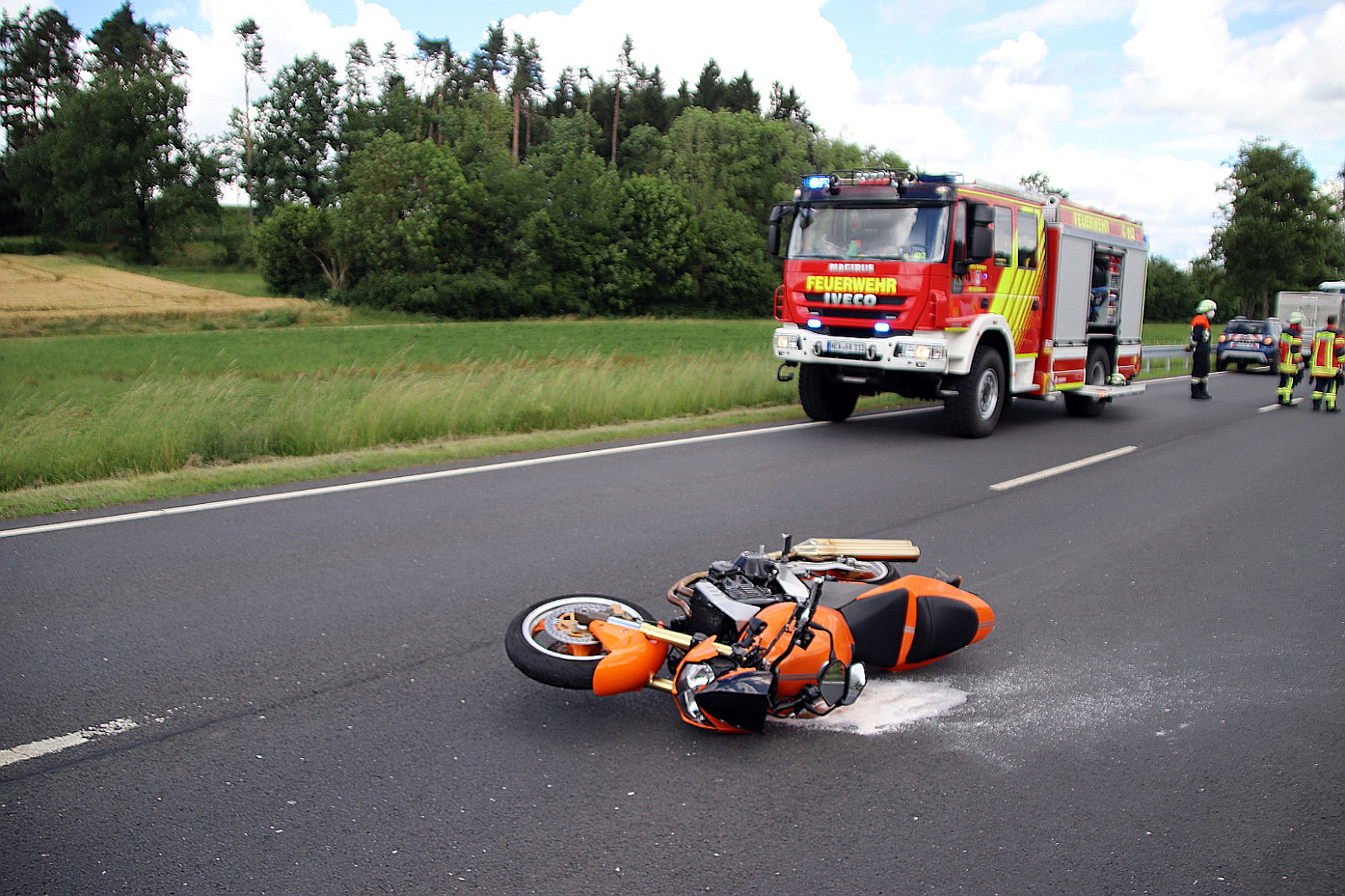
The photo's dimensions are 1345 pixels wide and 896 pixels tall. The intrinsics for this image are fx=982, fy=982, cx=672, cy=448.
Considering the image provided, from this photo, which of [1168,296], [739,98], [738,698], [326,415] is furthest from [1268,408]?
[739,98]

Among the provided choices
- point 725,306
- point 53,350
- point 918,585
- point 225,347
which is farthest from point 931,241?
point 725,306

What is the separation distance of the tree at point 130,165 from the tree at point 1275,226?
77.0m

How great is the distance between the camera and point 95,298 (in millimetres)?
53750

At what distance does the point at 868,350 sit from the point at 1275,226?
182 ft

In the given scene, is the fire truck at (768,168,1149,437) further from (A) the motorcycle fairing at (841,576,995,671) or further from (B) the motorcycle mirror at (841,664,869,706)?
(B) the motorcycle mirror at (841,664,869,706)

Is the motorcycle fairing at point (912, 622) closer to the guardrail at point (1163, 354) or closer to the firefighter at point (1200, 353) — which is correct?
the firefighter at point (1200, 353)

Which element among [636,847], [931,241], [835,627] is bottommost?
[636,847]

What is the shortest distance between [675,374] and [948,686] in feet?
38.7

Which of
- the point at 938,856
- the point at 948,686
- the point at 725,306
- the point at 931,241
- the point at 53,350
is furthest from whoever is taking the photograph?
the point at 725,306

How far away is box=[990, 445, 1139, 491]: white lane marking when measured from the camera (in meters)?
9.04

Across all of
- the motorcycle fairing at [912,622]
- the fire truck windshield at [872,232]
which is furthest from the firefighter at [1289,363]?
the motorcycle fairing at [912,622]

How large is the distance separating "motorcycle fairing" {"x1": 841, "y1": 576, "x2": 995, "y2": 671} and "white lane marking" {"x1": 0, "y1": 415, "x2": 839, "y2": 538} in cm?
523

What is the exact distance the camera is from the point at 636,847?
9.96ft

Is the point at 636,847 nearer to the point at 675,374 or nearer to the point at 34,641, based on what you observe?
the point at 34,641
